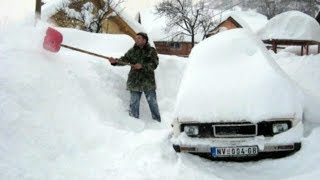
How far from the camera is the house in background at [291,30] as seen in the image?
27.3m

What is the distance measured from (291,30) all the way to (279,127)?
2358 centimetres

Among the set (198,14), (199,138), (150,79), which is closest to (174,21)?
(198,14)

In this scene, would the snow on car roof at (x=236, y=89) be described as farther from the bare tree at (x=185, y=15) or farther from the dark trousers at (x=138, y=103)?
the bare tree at (x=185, y=15)

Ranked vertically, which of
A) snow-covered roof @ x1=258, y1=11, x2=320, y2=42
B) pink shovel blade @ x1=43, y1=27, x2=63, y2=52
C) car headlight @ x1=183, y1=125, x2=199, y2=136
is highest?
snow-covered roof @ x1=258, y1=11, x2=320, y2=42

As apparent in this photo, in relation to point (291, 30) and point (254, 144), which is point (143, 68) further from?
point (291, 30)

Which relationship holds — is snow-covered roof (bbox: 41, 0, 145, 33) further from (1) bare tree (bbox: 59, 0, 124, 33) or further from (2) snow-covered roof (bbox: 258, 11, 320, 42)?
(2) snow-covered roof (bbox: 258, 11, 320, 42)

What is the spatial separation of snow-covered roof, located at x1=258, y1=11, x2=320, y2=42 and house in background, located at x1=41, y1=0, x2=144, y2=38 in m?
7.82

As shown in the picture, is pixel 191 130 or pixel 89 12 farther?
pixel 89 12

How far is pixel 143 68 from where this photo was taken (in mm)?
8531

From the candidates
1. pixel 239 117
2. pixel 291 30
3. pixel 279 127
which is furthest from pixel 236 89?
pixel 291 30

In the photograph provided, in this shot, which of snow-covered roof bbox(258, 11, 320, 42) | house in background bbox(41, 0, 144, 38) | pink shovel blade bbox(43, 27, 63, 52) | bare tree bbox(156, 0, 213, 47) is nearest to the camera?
pink shovel blade bbox(43, 27, 63, 52)

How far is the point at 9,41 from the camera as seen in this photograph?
7.93 metres

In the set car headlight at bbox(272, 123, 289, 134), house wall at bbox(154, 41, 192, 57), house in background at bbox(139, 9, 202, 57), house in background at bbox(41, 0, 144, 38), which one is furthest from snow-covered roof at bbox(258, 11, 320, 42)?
car headlight at bbox(272, 123, 289, 134)

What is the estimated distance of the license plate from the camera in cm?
530
